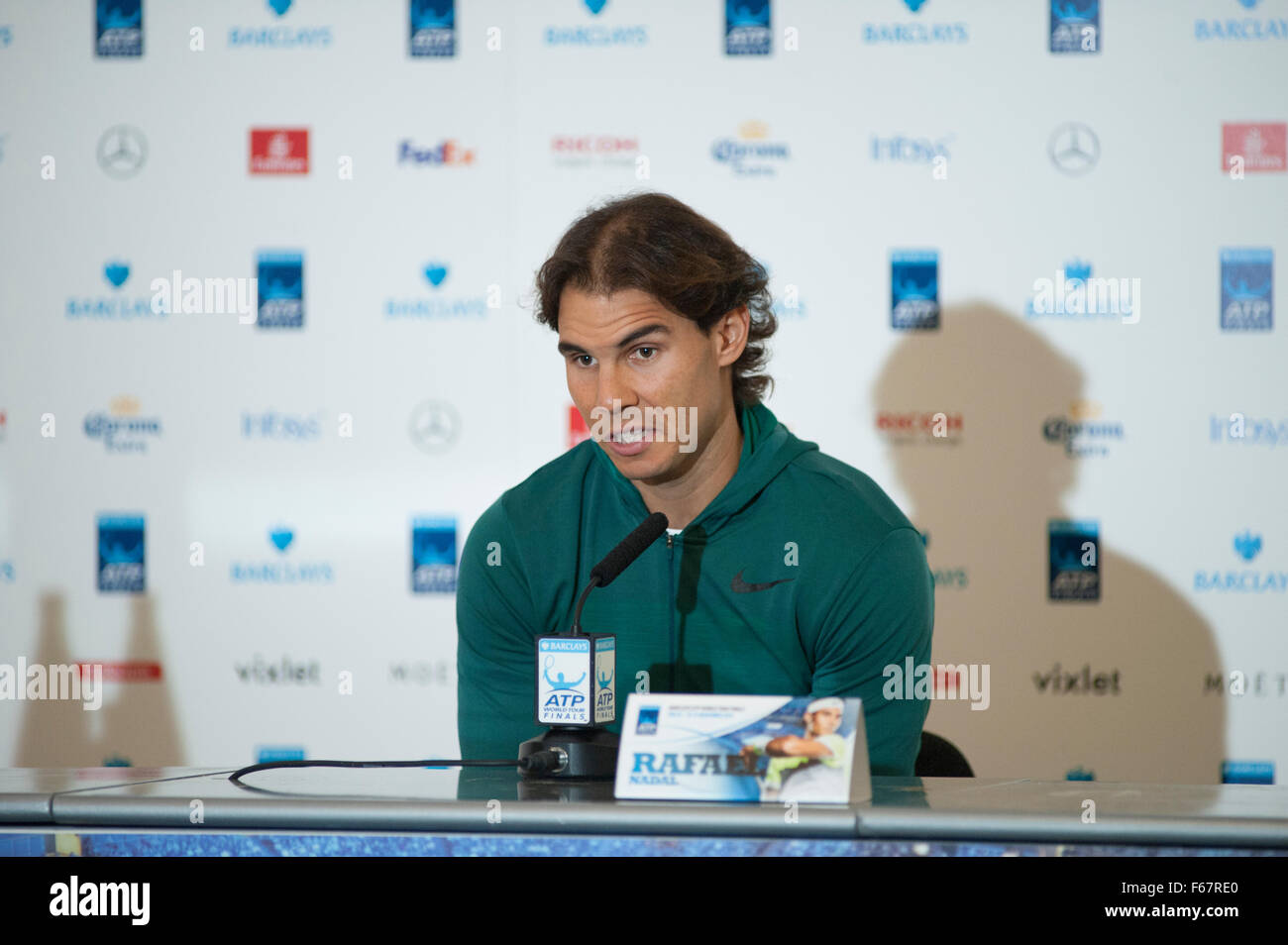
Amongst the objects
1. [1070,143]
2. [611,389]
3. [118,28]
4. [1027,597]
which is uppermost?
[118,28]

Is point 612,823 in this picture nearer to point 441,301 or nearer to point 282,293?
point 441,301

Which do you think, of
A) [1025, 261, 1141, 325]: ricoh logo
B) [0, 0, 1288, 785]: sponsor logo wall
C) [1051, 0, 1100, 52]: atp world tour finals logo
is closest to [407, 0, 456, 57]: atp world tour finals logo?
[0, 0, 1288, 785]: sponsor logo wall

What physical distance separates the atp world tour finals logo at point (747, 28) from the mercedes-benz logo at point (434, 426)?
4.29 ft

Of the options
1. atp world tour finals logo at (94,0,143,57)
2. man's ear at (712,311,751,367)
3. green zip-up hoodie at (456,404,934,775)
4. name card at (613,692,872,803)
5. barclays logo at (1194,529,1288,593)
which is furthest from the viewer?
atp world tour finals logo at (94,0,143,57)

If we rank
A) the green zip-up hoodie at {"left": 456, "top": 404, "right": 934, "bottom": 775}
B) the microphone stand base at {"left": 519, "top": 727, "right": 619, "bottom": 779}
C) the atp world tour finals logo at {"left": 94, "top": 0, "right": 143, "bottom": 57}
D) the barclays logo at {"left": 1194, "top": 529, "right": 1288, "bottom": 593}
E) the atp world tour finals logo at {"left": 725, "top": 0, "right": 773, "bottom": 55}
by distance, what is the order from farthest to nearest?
1. the atp world tour finals logo at {"left": 94, "top": 0, "right": 143, "bottom": 57}
2. the atp world tour finals logo at {"left": 725, "top": 0, "right": 773, "bottom": 55}
3. the barclays logo at {"left": 1194, "top": 529, "right": 1288, "bottom": 593}
4. the green zip-up hoodie at {"left": 456, "top": 404, "right": 934, "bottom": 775}
5. the microphone stand base at {"left": 519, "top": 727, "right": 619, "bottom": 779}

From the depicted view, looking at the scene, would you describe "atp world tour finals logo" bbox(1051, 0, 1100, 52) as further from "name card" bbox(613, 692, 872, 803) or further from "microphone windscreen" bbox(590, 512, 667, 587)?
"name card" bbox(613, 692, 872, 803)

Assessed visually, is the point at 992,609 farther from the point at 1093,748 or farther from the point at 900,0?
the point at 900,0

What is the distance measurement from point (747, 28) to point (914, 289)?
89 centimetres

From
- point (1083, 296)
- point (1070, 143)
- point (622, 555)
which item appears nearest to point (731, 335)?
point (622, 555)

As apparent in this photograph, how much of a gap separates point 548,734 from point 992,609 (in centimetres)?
233

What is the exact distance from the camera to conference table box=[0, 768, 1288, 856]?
3.16 ft
